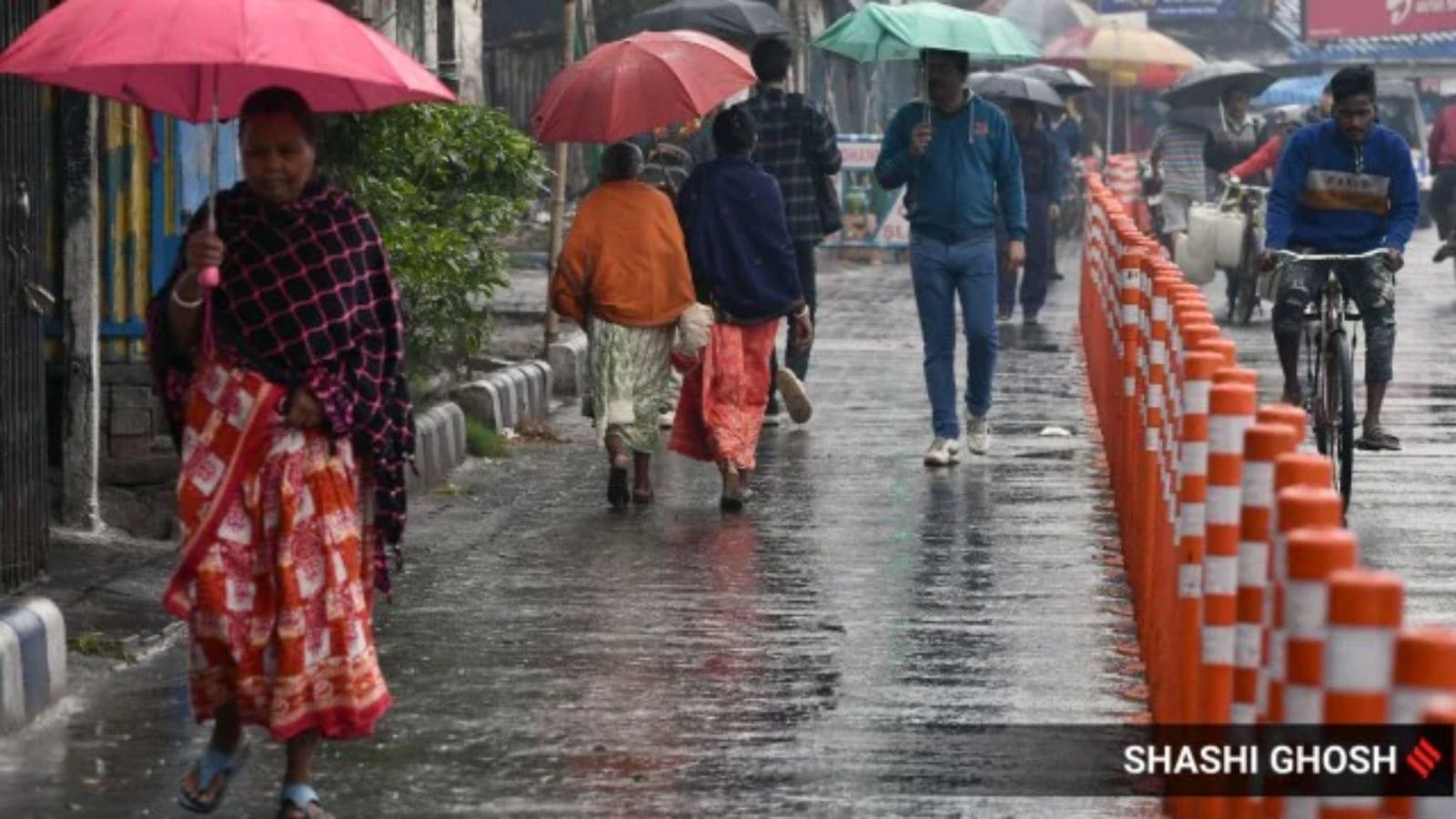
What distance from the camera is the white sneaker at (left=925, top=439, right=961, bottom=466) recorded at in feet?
44.9

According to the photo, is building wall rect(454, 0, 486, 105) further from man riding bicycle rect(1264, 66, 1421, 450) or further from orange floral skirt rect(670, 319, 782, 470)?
man riding bicycle rect(1264, 66, 1421, 450)

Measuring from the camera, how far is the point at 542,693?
834 cm

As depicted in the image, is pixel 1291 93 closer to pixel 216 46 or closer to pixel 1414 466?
pixel 1414 466

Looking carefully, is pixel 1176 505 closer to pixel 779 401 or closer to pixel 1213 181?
pixel 779 401

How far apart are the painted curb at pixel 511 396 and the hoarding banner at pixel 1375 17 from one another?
148 ft

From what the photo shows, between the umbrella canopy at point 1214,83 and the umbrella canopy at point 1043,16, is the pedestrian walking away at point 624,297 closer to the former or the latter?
the umbrella canopy at point 1214,83

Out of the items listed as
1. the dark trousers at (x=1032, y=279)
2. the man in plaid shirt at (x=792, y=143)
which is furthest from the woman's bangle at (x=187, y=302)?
the dark trousers at (x=1032, y=279)

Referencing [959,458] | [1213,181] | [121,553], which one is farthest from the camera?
[1213,181]

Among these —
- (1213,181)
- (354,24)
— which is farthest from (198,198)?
(1213,181)

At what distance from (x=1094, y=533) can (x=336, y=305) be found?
5387 mm

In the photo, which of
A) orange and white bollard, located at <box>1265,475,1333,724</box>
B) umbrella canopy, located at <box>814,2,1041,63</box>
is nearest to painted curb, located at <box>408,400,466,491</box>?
umbrella canopy, located at <box>814,2,1041,63</box>

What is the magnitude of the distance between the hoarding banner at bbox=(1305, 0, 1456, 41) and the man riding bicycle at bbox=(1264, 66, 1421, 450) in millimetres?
47931

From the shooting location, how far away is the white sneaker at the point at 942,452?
13.7 m

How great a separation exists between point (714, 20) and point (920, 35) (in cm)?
554
